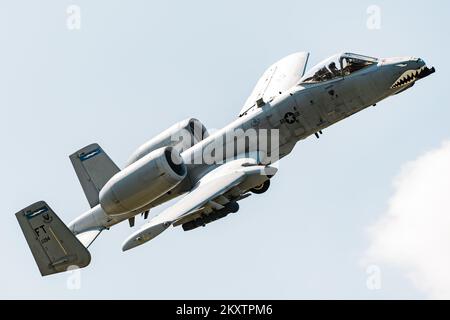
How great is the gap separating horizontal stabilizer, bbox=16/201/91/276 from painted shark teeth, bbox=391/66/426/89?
10.7 metres

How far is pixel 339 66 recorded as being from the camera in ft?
104

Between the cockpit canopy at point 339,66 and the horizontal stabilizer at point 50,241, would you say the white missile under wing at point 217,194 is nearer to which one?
the horizontal stabilizer at point 50,241

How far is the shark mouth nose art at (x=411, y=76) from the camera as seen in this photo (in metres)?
30.8

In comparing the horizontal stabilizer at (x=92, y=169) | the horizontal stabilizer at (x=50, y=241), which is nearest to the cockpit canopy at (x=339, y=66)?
the horizontal stabilizer at (x=92, y=169)

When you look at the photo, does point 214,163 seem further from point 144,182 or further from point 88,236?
point 88,236

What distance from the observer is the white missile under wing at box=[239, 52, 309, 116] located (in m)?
35.3

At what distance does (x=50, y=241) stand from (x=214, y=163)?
582 centimetres

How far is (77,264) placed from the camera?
3077 cm

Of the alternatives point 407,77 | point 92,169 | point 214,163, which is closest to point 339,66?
point 407,77

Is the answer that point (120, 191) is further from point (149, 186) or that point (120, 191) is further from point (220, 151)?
point (220, 151)

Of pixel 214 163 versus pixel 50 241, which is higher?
pixel 214 163

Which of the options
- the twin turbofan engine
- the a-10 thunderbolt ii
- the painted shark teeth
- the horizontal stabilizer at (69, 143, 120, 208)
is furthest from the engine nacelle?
the painted shark teeth

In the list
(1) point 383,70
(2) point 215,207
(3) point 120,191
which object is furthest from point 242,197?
(1) point 383,70

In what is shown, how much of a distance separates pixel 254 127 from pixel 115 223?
5.84m
